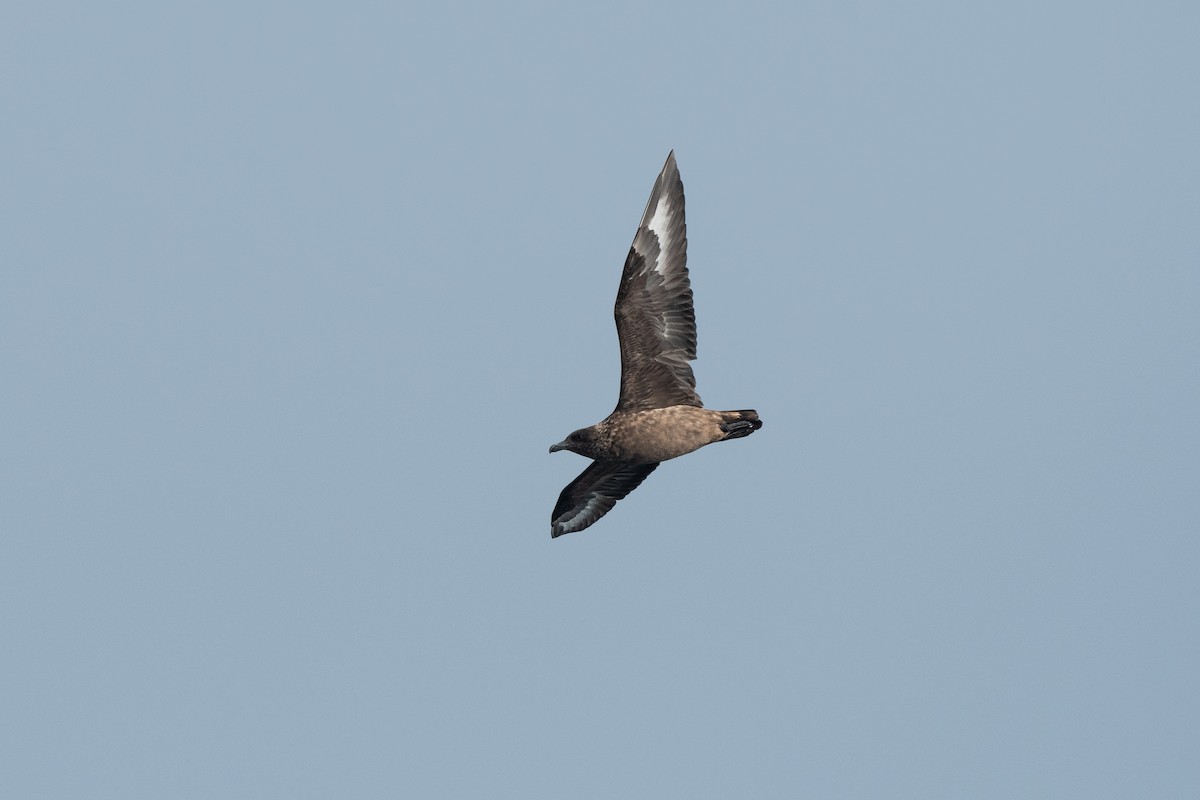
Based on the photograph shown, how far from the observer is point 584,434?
18.9 meters

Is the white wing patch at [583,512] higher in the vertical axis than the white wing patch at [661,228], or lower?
lower

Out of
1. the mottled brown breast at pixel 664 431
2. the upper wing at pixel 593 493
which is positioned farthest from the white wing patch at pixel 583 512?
the mottled brown breast at pixel 664 431

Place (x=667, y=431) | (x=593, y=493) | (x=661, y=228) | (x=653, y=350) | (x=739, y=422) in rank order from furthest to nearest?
(x=593, y=493) → (x=661, y=228) → (x=653, y=350) → (x=667, y=431) → (x=739, y=422)

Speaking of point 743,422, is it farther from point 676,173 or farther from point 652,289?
point 676,173

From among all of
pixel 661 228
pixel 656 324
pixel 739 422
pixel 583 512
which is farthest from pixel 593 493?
pixel 661 228

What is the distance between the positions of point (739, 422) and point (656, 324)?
1.59 m

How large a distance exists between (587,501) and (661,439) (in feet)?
Result: 7.77

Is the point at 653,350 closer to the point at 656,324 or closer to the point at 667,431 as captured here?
the point at 656,324

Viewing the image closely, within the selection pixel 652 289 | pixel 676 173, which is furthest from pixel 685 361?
pixel 676 173

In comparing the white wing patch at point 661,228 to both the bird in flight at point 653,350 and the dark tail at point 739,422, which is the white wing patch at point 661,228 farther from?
the dark tail at point 739,422

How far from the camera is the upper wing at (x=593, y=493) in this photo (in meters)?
20.0

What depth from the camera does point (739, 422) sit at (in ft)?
60.0

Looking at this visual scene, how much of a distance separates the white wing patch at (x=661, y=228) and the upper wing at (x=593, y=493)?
2630 millimetres

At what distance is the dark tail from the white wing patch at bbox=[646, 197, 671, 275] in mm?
1960
